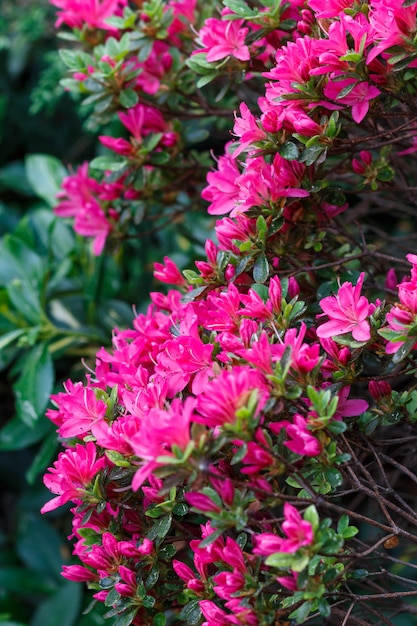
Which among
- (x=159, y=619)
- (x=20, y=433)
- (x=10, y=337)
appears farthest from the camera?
(x=20, y=433)

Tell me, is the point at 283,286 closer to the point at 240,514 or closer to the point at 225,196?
the point at 225,196

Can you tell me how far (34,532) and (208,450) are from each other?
1469 mm

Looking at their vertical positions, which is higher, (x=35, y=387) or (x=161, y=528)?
(x=161, y=528)

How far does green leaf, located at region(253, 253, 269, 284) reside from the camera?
113 cm

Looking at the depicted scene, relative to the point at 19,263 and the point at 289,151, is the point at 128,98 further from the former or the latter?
the point at 19,263

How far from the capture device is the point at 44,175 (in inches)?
85.2

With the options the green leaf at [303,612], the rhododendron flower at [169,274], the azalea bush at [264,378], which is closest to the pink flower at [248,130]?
the azalea bush at [264,378]

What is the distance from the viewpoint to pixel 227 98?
5.85 feet

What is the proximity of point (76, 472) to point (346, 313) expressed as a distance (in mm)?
441

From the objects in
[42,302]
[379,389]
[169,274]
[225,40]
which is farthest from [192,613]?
[42,302]

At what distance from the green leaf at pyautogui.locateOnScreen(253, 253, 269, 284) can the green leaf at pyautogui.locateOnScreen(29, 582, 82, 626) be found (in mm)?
Answer: 1148

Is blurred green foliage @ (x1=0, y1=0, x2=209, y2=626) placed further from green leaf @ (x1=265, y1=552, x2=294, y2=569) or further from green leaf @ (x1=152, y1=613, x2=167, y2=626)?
green leaf @ (x1=265, y1=552, x2=294, y2=569)

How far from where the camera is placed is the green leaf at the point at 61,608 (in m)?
1.84

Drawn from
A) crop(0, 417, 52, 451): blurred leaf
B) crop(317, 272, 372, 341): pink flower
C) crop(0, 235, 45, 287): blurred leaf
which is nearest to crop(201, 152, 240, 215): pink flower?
crop(317, 272, 372, 341): pink flower
